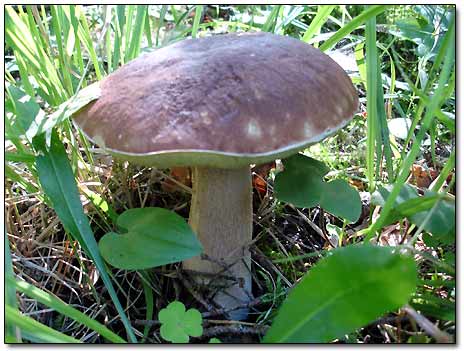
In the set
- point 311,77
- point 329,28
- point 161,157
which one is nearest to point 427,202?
point 311,77

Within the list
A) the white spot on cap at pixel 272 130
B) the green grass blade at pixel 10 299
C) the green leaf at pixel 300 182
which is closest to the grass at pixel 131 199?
the green grass blade at pixel 10 299

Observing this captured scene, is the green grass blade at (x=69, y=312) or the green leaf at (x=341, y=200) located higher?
the green leaf at (x=341, y=200)

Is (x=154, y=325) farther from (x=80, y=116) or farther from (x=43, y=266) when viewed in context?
(x=80, y=116)

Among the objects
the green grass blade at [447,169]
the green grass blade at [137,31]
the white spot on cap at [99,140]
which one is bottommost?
the green grass blade at [447,169]

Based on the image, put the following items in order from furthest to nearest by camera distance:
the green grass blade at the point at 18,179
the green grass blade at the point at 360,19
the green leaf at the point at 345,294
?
1. the green grass blade at the point at 18,179
2. the green grass blade at the point at 360,19
3. the green leaf at the point at 345,294

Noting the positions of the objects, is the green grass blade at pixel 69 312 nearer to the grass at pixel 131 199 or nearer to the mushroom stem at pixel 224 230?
the grass at pixel 131 199

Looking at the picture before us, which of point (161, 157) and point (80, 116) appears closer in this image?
point (161, 157)

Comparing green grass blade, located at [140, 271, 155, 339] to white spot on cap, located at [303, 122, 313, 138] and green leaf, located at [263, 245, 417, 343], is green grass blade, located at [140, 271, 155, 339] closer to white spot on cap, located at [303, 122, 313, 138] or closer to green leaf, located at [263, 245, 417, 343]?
green leaf, located at [263, 245, 417, 343]
